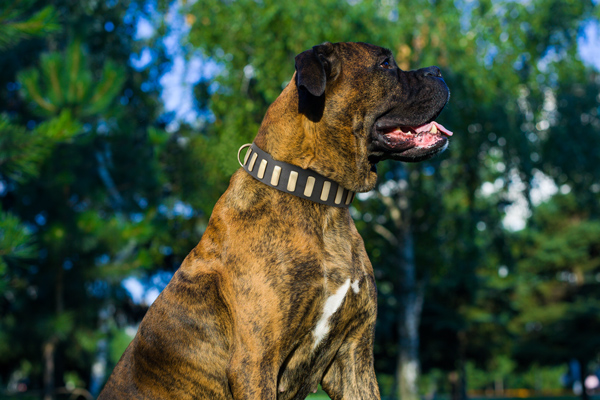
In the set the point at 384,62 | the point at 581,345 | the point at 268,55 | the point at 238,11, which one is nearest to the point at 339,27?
the point at 268,55

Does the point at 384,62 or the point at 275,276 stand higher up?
the point at 384,62

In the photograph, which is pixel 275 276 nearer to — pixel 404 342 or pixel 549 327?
pixel 404 342

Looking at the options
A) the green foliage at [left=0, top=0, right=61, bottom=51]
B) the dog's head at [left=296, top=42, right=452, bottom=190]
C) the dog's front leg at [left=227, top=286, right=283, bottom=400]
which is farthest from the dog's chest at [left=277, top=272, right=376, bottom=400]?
the green foliage at [left=0, top=0, right=61, bottom=51]

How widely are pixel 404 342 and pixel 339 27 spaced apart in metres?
9.01

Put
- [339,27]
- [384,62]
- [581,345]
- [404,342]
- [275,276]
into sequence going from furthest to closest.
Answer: [581,345], [404,342], [339,27], [384,62], [275,276]

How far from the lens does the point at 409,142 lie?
8.68 feet

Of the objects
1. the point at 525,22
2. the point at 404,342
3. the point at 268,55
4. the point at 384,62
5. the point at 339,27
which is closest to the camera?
the point at 384,62

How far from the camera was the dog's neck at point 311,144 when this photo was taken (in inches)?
98.5

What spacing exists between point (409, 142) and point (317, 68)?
0.58 metres

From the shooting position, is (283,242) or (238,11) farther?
(238,11)

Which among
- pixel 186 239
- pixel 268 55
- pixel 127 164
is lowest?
pixel 186 239

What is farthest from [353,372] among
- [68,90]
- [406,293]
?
[406,293]

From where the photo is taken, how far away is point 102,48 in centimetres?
1745

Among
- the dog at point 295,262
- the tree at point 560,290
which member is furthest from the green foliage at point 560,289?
the dog at point 295,262
